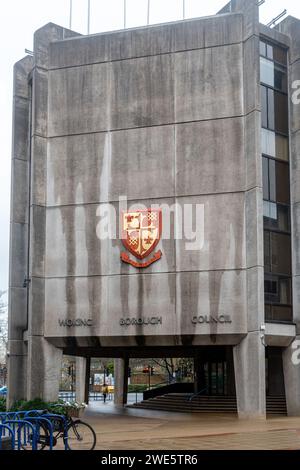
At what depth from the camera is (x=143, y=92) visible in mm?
33125

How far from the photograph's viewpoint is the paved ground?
18094 millimetres

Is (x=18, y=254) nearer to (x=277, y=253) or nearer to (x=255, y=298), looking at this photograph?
(x=255, y=298)

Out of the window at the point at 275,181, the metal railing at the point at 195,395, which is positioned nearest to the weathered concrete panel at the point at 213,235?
the window at the point at 275,181

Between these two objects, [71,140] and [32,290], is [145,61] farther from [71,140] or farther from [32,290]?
[32,290]

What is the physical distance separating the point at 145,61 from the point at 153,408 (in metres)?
20.5

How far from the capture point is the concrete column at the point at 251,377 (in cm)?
2927

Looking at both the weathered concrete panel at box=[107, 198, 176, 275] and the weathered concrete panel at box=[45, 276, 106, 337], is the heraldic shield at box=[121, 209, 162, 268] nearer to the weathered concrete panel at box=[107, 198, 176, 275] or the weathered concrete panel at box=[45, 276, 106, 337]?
the weathered concrete panel at box=[107, 198, 176, 275]

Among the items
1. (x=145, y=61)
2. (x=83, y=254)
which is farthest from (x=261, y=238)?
(x=145, y=61)

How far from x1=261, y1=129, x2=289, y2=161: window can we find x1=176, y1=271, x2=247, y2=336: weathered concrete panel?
21.3 ft

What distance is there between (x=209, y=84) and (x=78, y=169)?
752cm

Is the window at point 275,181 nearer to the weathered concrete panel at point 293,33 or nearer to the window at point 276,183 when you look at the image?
the window at point 276,183

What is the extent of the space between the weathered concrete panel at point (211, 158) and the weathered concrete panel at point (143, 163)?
49 centimetres

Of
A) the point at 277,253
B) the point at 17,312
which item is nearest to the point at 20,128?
the point at 17,312
